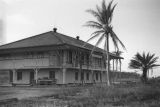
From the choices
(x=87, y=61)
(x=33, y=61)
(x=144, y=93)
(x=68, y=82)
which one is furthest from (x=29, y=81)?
(x=144, y=93)

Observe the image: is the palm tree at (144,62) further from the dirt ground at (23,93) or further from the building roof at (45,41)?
the dirt ground at (23,93)

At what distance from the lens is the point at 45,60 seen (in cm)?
3158

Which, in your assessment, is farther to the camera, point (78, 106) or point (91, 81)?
point (91, 81)

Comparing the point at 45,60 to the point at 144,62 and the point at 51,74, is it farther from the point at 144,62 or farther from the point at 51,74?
the point at 144,62

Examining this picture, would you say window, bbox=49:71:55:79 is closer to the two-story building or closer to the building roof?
the two-story building

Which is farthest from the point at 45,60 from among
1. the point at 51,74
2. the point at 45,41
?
the point at 45,41

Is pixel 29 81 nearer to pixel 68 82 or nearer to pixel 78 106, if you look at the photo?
pixel 68 82

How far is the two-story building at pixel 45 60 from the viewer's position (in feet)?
101

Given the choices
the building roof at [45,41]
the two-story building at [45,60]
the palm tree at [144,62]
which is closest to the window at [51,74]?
the two-story building at [45,60]

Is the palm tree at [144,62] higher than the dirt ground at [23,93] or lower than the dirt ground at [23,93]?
higher

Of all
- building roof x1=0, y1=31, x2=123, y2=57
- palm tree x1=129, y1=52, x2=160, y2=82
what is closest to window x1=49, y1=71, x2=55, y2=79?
building roof x1=0, y1=31, x2=123, y2=57

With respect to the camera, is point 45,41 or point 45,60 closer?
point 45,60

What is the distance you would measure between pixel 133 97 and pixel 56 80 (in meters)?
19.0

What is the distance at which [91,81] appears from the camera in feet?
132
